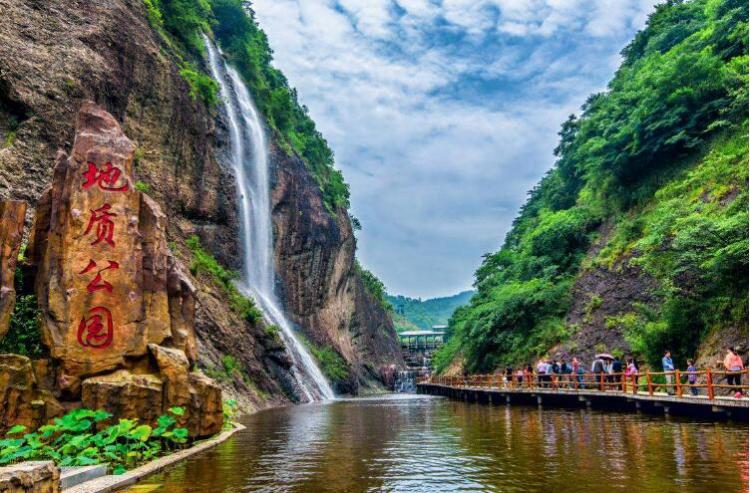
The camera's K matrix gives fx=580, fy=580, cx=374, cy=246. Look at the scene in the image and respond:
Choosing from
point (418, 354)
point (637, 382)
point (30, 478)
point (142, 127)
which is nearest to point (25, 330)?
point (30, 478)

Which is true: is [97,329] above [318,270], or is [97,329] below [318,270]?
below

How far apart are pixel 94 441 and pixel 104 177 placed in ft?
18.5

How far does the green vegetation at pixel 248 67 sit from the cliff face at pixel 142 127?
2746 mm

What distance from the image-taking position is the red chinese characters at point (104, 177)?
12.0m

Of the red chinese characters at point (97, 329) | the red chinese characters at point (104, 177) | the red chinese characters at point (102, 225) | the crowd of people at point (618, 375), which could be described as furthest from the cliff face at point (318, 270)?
the red chinese characters at point (97, 329)

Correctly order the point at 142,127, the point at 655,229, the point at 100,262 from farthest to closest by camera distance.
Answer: the point at 142,127, the point at 655,229, the point at 100,262

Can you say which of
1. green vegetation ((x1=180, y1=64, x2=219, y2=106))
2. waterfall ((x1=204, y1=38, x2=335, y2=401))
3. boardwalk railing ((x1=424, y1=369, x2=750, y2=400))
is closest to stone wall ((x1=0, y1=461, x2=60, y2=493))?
boardwalk railing ((x1=424, y1=369, x2=750, y2=400))

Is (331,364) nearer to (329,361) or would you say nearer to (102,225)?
(329,361)

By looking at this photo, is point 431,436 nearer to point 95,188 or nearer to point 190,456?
point 190,456

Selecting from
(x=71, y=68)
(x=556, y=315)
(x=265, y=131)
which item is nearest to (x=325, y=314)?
(x=265, y=131)

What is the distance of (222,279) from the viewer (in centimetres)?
2936

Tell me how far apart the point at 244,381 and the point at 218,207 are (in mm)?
12403

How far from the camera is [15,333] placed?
10.7 m

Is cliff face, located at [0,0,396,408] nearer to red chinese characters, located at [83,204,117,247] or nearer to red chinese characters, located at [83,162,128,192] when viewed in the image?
red chinese characters, located at [83,162,128,192]
